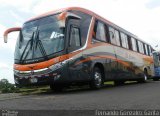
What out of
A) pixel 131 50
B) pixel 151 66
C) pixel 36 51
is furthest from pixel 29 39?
pixel 151 66

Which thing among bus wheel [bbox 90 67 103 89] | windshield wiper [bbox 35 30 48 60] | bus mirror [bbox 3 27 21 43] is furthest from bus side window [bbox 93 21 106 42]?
bus mirror [bbox 3 27 21 43]

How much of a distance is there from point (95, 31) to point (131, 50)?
23.8 feet

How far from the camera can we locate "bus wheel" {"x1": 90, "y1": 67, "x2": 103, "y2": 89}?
15273 mm

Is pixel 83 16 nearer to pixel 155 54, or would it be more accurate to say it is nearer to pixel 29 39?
pixel 29 39

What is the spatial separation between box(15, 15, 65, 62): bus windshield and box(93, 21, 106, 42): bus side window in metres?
2.43

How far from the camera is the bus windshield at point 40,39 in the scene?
1372 centimetres

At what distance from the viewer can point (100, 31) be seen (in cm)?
1672

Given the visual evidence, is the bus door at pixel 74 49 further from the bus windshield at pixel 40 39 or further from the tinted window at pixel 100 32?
the tinted window at pixel 100 32

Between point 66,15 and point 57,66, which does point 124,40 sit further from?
point 57,66

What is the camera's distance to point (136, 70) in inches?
927

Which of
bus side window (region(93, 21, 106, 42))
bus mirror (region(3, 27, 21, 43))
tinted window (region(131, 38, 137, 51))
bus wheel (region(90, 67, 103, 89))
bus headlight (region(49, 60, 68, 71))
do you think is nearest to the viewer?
bus headlight (region(49, 60, 68, 71))

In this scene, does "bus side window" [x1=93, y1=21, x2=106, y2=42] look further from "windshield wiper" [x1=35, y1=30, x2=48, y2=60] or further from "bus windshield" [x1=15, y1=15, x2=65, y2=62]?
"windshield wiper" [x1=35, y1=30, x2=48, y2=60]

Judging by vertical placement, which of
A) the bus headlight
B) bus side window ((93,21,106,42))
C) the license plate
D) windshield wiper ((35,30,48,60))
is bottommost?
the license plate

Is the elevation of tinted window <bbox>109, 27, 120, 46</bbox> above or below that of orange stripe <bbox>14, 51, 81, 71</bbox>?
above
